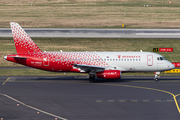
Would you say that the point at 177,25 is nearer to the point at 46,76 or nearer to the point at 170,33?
the point at 170,33

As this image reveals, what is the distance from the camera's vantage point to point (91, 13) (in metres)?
109

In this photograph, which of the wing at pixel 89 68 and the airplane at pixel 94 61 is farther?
the airplane at pixel 94 61

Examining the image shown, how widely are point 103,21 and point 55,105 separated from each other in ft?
222

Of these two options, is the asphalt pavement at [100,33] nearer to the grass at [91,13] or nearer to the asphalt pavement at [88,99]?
the grass at [91,13]

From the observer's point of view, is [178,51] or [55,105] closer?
[55,105]

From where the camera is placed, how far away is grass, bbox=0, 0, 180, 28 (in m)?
90.9

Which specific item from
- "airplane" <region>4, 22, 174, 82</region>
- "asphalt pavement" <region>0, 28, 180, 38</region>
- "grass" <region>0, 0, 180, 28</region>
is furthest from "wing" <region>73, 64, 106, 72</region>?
"grass" <region>0, 0, 180, 28</region>

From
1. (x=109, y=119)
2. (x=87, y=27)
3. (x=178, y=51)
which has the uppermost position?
(x=87, y=27)

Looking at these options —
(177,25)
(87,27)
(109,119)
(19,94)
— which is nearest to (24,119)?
(109,119)

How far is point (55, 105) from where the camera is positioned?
3044 centimetres

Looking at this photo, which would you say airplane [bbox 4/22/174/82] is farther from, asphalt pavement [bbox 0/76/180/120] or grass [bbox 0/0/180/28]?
grass [bbox 0/0/180/28]

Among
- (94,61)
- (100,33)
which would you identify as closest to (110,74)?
(94,61)

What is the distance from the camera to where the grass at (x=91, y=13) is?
90.9 m

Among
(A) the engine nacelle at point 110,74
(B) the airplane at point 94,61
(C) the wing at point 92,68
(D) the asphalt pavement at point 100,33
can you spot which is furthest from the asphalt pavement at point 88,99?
(D) the asphalt pavement at point 100,33
